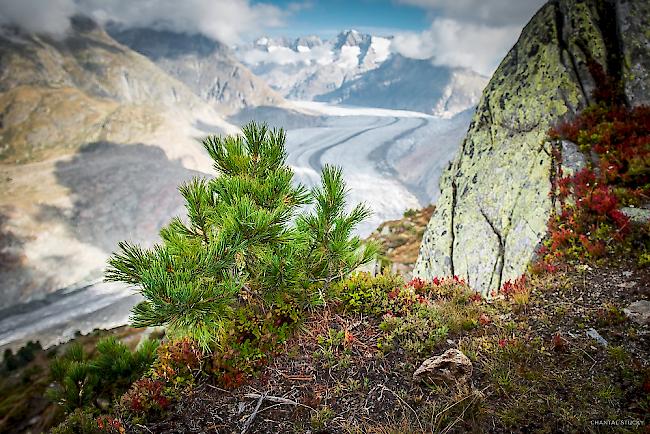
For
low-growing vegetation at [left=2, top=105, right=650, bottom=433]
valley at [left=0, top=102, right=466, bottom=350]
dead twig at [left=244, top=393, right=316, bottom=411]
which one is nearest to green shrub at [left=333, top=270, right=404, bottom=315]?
low-growing vegetation at [left=2, top=105, right=650, bottom=433]

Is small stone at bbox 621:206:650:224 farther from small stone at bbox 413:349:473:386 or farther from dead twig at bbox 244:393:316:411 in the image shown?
dead twig at bbox 244:393:316:411

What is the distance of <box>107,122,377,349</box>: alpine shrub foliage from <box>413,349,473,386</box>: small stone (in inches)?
68.9

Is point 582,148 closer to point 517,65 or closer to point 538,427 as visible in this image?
point 517,65

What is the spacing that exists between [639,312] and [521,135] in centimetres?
825

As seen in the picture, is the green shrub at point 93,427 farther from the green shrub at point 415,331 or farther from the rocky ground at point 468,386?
the green shrub at point 415,331

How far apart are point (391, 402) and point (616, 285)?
5196mm

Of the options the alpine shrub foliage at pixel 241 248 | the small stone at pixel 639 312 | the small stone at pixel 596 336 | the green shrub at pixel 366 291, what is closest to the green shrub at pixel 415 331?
the green shrub at pixel 366 291

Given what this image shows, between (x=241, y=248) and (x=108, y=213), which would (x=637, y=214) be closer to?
(x=241, y=248)

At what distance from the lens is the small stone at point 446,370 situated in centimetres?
461

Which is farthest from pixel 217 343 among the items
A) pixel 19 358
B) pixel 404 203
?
pixel 404 203

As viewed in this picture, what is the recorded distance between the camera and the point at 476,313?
6316 millimetres

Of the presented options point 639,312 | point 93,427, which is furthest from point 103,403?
point 639,312

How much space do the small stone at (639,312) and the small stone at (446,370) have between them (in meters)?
3.03

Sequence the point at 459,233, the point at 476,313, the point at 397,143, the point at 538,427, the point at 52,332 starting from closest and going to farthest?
the point at 538,427 < the point at 476,313 < the point at 459,233 < the point at 52,332 < the point at 397,143
